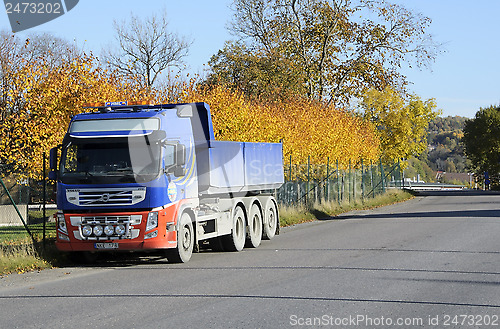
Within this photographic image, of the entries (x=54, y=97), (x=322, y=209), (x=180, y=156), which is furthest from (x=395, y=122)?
(x=180, y=156)

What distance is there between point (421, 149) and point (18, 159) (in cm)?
5051

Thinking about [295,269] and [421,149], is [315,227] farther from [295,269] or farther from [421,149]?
[421,149]

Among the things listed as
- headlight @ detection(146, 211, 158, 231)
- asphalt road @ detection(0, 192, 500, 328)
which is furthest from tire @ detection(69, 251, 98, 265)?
headlight @ detection(146, 211, 158, 231)

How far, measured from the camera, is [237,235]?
18031 mm

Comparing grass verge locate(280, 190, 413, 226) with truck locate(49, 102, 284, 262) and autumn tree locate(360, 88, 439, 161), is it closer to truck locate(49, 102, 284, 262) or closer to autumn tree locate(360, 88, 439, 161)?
truck locate(49, 102, 284, 262)

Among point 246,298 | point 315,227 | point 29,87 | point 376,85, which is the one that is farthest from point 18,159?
point 376,85

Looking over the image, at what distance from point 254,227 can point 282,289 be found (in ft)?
26.7

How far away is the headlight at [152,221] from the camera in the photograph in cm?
1466

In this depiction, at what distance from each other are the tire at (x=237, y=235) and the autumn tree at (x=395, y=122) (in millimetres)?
50987

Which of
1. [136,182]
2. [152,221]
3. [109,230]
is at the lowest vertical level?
[109,230]

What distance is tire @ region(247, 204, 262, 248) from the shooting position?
1877 centimetres

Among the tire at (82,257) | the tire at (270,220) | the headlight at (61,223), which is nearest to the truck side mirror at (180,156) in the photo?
the headlight at (61,223)

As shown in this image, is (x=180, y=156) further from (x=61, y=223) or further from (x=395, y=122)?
(x=395, y=122)

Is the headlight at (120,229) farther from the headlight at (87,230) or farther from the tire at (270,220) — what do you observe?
the tire at (270,220)
